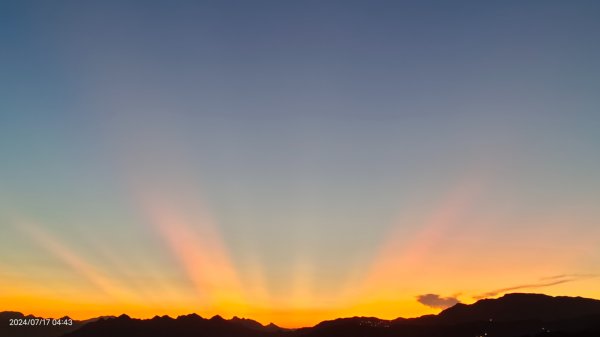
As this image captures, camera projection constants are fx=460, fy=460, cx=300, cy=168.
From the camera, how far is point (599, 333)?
394ft

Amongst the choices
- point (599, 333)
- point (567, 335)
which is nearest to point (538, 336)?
point (567, 335)

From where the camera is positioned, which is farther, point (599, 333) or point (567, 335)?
point (567, 335)

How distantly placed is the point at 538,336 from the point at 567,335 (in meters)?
9.32

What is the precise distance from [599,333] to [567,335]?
9.22 meters

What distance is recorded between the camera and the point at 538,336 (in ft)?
445

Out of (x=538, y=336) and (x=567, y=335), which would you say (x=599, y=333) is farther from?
(x=538, y=336)

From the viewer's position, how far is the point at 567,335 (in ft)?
419

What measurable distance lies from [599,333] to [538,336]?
60.8 feet

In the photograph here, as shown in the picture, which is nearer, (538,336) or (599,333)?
(599,333)
